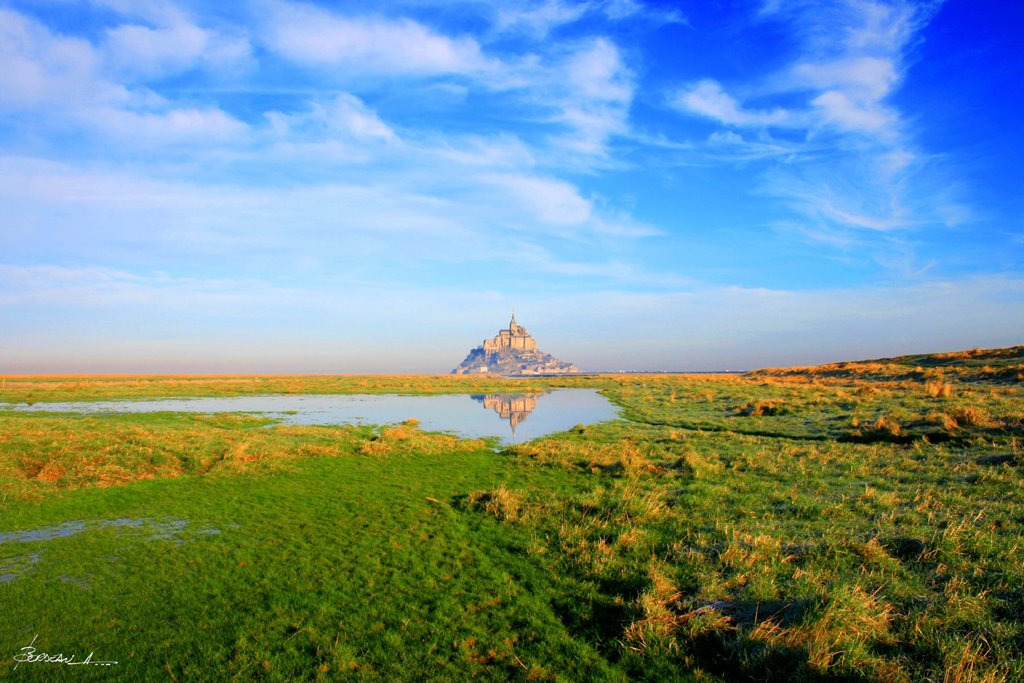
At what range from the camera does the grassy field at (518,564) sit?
22.5 ft

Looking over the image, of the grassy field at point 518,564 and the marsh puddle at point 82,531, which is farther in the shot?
the marsh puddle at point 82,531

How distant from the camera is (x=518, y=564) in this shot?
10.5 metres

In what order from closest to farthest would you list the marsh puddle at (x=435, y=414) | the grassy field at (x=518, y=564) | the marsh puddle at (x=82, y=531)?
the grassy field at (x=518, y=564) → the marsh puddle at (x=82, y=531) → the marsh puddle at (x=435, y=414)

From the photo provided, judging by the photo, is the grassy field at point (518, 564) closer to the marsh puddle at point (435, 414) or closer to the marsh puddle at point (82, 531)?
the marsh puddle at point (82, 531)

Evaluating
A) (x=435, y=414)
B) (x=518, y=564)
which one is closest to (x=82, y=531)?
(x=518, y=564)

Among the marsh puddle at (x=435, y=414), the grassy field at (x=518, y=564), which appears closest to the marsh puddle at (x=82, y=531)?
the grassy field at (x=518, y=564)

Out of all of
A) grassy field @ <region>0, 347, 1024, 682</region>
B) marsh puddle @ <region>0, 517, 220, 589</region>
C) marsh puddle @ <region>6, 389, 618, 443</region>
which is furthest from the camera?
marsh puddle @ <region>6, 389, 618, 443</region>

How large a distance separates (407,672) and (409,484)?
36.7 feet

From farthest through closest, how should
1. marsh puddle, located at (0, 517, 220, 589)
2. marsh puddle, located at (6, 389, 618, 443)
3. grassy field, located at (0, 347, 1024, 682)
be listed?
marsh puddle, located at (6, 389, 618, 443), marsh puddle, located at (0, 517, 220, 589), grassy field, located at (0, 347, 1024, 682)

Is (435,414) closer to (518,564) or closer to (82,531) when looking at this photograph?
(82,531)

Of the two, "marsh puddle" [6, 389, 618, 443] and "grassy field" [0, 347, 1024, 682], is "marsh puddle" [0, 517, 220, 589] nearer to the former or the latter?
"grassy field" [0, 347, 1024, 682]

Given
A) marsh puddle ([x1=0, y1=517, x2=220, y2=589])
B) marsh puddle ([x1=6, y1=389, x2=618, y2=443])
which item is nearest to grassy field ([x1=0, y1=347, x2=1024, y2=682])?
marsh puddle ([x1=0, y1=517, x2=220, y2=589])

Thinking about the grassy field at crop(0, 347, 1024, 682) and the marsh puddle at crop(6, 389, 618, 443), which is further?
the marsh puddle at crop(6, 389, 618, 443)

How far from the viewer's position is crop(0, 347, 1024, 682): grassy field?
22.5 ft
